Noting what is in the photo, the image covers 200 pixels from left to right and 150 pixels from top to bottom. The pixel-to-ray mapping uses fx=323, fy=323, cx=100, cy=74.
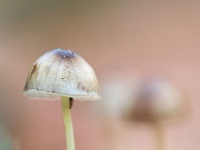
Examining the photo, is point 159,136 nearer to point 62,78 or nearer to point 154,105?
point 154,105

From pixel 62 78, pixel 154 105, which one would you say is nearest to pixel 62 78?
pixel 62 78

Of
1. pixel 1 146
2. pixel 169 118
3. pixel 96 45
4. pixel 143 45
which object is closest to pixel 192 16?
pixel 143 45

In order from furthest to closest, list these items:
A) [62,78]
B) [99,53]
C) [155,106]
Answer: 1. [99,53]
2. [155,106]
3. [62,78]

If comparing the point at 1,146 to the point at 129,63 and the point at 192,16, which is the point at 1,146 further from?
the point at 192,16

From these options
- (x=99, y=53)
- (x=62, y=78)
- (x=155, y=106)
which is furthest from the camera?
(x=99, y=53)

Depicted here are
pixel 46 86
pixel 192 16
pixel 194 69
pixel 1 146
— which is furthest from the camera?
pixel 192 16

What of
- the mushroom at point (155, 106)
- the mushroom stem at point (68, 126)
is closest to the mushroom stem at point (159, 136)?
the mushroom at point (155, 106)
